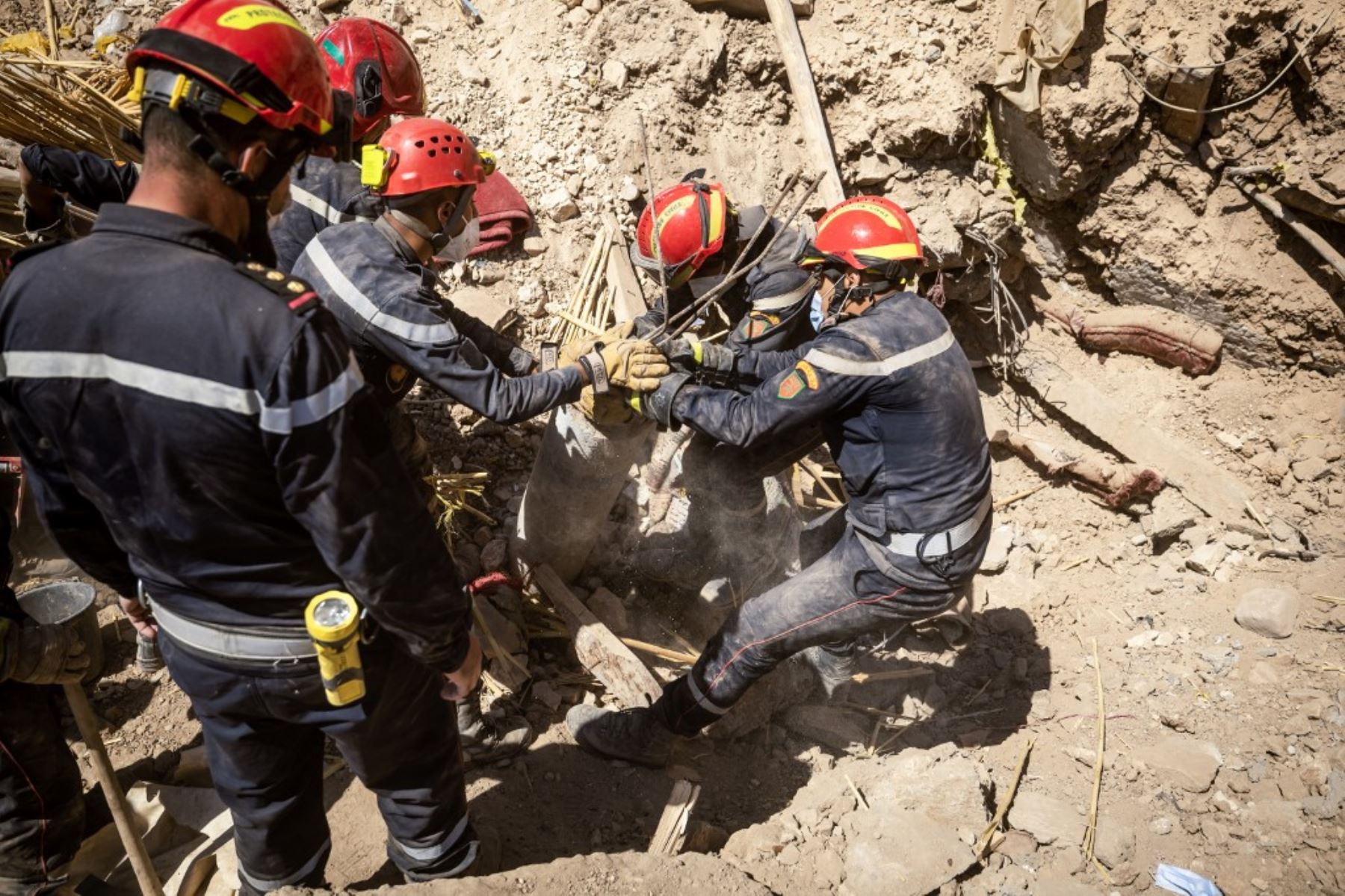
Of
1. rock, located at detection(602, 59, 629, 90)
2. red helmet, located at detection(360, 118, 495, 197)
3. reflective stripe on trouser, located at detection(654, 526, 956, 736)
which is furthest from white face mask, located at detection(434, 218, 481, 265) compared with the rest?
rock, located at detection(602, 59, 629, 90)

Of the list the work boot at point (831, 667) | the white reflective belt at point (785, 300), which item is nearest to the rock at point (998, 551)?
the work boot at point (831, 667)

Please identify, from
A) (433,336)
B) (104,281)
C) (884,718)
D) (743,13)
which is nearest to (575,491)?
(433,336)

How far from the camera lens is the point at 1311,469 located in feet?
17.6

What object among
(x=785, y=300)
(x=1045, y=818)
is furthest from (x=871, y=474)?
(x=1045, y=818)

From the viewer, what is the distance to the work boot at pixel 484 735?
410 cm

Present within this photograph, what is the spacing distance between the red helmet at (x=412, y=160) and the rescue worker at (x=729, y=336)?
1.02 m

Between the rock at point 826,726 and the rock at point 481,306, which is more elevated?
the rock at point 481,306

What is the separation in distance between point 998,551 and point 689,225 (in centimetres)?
317

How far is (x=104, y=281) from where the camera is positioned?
1.83 m

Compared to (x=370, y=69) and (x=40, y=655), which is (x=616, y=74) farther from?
(x=40, y=655)

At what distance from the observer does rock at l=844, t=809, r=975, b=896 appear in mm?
3318

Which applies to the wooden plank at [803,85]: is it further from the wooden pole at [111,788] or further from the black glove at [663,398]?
the wooden pole at [111,788]

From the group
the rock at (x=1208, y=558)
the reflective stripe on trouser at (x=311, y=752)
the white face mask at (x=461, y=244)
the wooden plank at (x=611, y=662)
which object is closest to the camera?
the reflective stripe on trouser at (x=311, y=752)

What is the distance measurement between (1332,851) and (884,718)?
200cm
